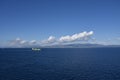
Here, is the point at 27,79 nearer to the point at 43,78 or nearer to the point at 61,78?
the point at 43,78

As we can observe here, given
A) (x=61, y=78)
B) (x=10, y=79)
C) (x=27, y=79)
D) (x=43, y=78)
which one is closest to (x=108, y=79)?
(x=61, y=78)

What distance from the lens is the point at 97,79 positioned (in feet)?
363

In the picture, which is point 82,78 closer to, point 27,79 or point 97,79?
point 97,79

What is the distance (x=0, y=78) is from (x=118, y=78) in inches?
2540

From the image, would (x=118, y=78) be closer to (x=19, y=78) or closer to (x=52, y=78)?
(x=52, y=78)

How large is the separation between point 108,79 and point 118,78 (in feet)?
18.8

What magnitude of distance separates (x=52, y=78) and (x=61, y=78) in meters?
4.99

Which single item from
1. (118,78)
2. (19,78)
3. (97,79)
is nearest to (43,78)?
(19,78)

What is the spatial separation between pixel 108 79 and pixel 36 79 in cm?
3884

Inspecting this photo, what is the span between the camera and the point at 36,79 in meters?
110

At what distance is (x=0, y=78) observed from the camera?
11212 centimetres

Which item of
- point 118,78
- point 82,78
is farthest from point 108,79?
point 82,78

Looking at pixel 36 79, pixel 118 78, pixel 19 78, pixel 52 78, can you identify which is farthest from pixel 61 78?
pixel 118 78

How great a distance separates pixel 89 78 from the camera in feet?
371
